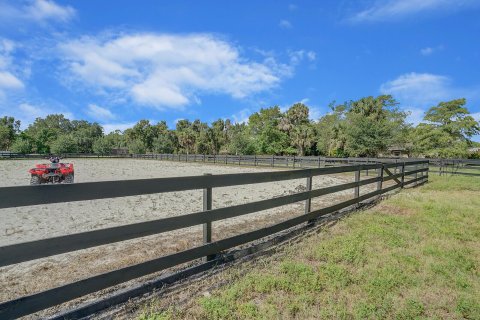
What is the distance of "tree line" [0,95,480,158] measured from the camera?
41062 millimetres

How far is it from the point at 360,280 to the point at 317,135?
2147 inches

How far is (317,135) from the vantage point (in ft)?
184

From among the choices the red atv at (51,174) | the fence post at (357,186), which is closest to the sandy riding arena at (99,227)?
the fence post at (357,186)

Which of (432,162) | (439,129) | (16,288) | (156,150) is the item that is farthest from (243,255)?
(156,150)

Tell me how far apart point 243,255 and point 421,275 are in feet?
7.94

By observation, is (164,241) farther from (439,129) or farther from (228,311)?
(439,129)

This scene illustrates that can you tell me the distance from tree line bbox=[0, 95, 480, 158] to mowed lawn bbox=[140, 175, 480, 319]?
122ft

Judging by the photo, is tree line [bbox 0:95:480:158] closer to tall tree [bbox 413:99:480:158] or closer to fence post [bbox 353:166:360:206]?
tall tree [bbox 413:99:480:158]

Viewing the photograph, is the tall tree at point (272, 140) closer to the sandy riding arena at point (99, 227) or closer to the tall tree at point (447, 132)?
the tall tree at point (447, 132)

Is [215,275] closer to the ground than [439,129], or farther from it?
closer to the ground

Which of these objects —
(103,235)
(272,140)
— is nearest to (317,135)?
(272,140)

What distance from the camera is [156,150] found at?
79062mm

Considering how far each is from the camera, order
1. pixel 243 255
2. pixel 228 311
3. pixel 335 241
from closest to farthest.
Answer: pixel 228 311 → pixel 243 255 → pixel 335 241

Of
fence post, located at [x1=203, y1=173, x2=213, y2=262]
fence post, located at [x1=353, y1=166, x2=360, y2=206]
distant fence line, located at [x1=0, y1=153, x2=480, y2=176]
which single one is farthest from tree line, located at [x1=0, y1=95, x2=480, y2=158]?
fence post, located at [x1=203, y1=173, x2=213, y2=262]
